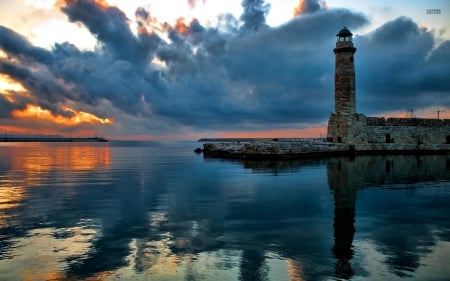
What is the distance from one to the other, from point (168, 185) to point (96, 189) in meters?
3.02

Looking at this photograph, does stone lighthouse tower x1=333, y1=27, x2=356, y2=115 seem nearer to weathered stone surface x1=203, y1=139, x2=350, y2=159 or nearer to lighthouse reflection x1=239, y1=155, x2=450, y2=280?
weathered stone surface x1=203, y1=139, x2=350, y2=159

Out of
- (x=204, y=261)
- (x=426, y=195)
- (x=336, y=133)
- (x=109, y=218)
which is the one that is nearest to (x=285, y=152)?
(x=336, y=133)

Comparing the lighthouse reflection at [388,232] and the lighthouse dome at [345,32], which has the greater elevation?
the lighthouse dome at [345,32]

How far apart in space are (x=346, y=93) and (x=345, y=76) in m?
1.54

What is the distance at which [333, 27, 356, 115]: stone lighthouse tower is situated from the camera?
3200 centimetres

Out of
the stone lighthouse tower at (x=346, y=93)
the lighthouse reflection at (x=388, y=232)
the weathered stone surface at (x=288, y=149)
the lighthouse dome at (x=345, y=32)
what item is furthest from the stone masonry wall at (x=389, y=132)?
the lighthouse reflection at (x=388, y=232)

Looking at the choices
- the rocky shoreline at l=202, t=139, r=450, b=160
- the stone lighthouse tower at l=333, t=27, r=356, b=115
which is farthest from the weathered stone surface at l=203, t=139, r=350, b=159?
the stone lighthouse tower at l=333, t=27, r=356, b=115

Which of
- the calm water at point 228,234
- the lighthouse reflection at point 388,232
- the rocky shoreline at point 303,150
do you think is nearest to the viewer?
the calm water at point 228,234

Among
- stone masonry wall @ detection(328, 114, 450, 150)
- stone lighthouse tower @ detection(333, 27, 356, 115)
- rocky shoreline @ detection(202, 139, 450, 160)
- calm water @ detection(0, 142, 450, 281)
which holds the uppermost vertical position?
stone lighthouse tower @ detection(333, 27, 356, 115)

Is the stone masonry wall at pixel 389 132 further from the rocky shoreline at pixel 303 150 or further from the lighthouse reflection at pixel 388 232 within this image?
the lighthouse reflection at pixel 388 232

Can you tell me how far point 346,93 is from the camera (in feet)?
105

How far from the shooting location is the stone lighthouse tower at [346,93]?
3200 cm

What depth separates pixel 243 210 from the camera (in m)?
10.1

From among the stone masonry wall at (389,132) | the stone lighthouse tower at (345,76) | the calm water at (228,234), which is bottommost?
the calm water at (228,234)
